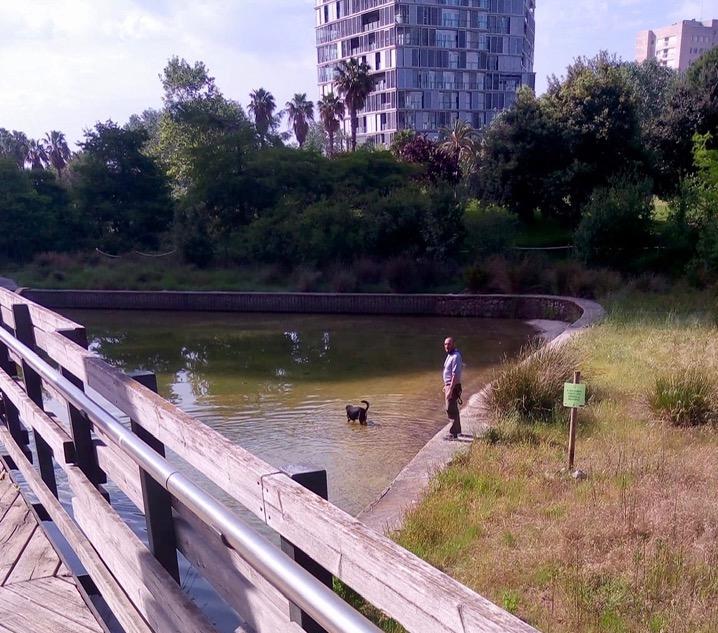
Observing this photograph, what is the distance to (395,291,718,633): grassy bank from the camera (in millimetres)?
4332

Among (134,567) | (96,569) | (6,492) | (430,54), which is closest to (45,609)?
(96,569)

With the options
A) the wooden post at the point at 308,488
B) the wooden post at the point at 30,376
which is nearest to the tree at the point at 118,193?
the wooden post at the point at 30,376

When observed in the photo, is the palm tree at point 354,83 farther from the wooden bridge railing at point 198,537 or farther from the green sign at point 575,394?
the wooden bridge railing at point 198,537

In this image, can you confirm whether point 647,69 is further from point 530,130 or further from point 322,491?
point 322,491

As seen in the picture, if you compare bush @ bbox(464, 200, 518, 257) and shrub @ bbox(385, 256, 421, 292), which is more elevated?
bush @ bbox(464, 200, 518, 257)

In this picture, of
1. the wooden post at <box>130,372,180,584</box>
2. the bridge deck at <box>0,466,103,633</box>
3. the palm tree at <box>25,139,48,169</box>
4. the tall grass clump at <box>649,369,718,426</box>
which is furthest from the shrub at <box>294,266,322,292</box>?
the palm tree at <box>25,139,48,169</box>

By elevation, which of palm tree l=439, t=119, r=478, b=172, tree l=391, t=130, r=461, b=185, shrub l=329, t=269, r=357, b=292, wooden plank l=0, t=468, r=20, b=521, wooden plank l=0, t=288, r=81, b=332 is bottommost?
shrub l=329, t=269, r=357, b=292

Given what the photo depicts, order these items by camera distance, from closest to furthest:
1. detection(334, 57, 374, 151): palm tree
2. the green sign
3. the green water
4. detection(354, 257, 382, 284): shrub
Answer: the green sign → the green water → detection(354, 257, 382, 284): shrub → detection(334, 57, 374, 151): palm tree

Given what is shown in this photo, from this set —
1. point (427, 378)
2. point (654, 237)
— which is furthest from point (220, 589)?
point (654, 237)

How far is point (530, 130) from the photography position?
2830 cm

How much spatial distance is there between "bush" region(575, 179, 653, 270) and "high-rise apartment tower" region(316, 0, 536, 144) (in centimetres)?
4511

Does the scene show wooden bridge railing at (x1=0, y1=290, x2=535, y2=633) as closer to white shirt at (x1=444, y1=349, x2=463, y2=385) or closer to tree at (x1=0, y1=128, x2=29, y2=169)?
white shirt at (x1=444, y1=349, x2=463, y2=385)

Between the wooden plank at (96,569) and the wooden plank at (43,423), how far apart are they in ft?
0.87

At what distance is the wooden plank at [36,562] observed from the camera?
3.34m
